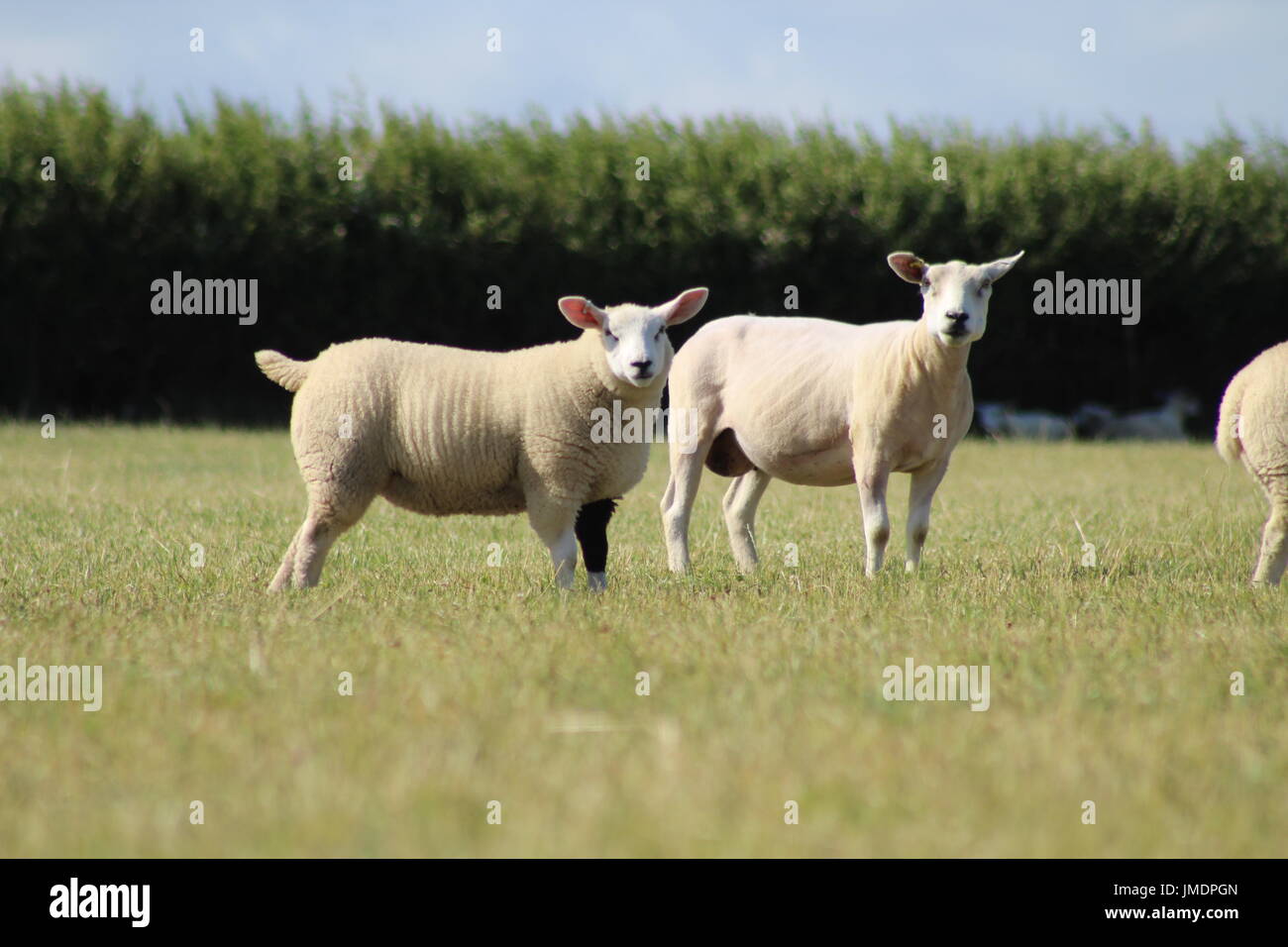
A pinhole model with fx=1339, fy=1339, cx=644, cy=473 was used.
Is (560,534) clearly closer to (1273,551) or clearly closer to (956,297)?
(956,297)

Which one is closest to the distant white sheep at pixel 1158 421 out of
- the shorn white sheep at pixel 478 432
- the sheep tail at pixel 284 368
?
the shorn white sheep at pixel 478 432

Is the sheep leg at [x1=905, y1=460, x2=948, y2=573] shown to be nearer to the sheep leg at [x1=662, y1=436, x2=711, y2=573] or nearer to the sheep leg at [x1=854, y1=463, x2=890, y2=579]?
the sheep leg at [x1=854, y1=463, x2=890, y2=579]

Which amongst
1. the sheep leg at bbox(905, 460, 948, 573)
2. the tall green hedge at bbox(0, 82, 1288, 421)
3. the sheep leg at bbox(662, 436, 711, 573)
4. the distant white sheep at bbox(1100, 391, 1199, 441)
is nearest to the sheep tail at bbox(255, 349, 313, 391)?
the sheep leg at bbox(662, 436, 711, 573)

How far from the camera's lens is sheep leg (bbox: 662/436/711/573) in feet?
25.7

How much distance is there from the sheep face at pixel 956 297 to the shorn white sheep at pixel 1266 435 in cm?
135

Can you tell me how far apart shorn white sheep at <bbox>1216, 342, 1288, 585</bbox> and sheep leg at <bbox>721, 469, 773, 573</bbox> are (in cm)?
268

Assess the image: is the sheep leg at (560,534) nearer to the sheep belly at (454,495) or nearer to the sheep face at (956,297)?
the sheep belly at (454,495)

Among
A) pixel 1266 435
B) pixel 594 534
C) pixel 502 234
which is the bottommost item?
pixel 594 534

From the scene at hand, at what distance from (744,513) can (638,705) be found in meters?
3.93

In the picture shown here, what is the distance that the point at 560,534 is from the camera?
6453 mm

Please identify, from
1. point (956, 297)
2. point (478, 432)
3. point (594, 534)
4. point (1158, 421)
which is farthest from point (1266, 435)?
point (1158, 421)

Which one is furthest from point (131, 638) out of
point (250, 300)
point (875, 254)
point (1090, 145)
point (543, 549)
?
point (1090, 145)

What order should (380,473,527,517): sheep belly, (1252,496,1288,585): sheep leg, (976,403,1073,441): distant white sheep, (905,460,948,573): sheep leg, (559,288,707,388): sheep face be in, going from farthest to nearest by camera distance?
1. (976,403,1073,441): distant white sheep
2. (905,460,948,573): sheep leg
3. (1252,496,1288,585): sheep leg
4. (380,473,527,517): sheep belly
5. (559,288,707,388): sheep face
